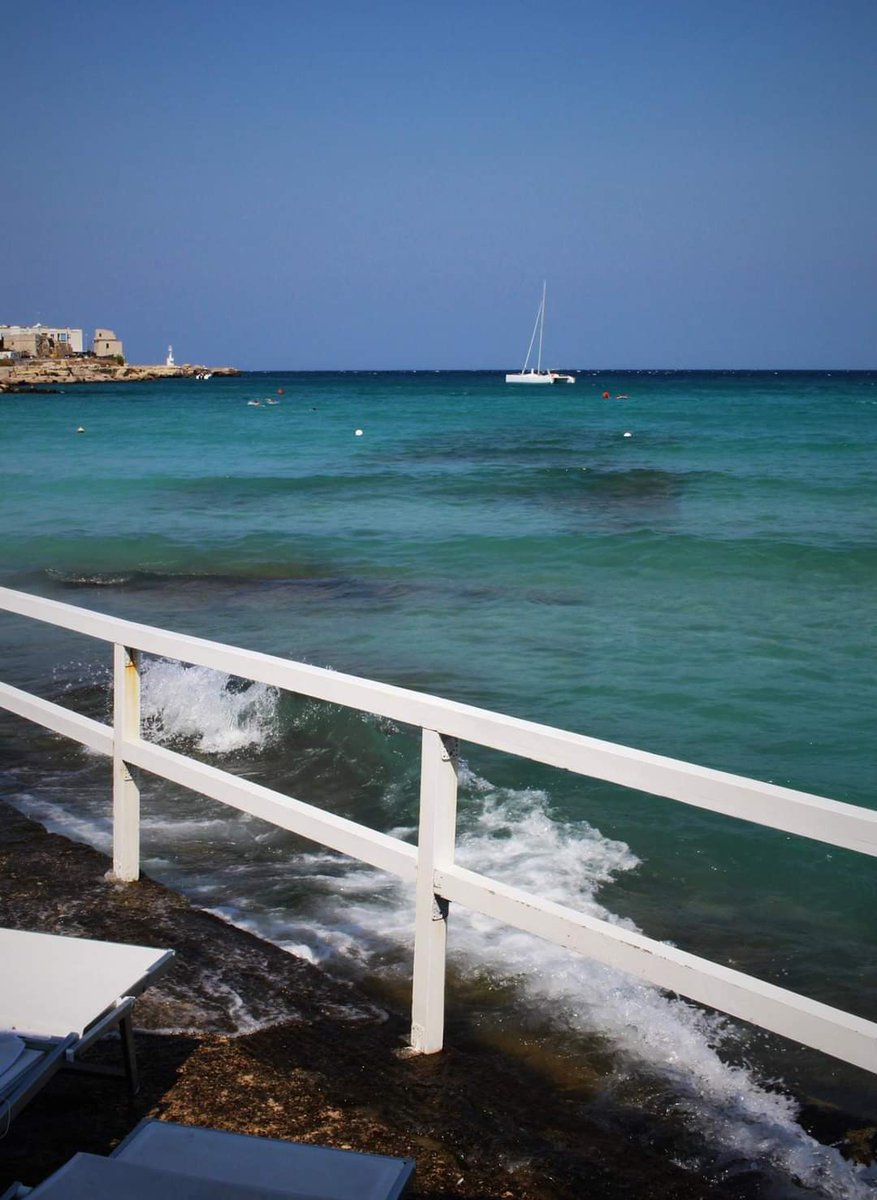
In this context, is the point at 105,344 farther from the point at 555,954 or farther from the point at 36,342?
the point at 555,954

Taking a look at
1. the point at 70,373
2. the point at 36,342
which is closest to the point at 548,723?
the point at 70,373

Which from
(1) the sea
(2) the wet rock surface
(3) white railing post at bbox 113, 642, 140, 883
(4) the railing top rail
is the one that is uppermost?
(4) the railing top rail

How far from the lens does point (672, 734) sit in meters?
9.67

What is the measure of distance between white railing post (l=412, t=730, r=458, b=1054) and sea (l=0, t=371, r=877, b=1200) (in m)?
0.63

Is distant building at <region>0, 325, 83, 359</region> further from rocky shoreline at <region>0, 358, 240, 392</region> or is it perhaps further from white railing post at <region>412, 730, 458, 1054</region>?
white railing post at <region>412, 730, 458, 1054</region>

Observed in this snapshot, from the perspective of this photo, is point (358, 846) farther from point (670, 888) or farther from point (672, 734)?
point (672, 734)

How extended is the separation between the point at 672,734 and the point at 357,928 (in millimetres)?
5007

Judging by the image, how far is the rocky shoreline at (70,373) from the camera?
380 feet

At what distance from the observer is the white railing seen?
2.72m

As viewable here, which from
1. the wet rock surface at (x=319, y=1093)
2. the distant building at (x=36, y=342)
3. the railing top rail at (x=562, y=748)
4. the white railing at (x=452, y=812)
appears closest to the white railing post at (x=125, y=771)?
the white railing at (x=452, y=812)

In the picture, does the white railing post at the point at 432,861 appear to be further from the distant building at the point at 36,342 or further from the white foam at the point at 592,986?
the distant building at the point at 36,342

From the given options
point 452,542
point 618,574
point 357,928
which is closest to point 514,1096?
point 357,928

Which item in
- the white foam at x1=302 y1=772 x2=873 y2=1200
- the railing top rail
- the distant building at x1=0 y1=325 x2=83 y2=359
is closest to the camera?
the railing top rail

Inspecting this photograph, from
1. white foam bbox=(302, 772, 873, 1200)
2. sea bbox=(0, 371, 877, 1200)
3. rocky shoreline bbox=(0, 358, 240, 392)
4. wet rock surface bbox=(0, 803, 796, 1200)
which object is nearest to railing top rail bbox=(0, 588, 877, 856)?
wet rock surface bbox=(0, 803, 796, 1200)
